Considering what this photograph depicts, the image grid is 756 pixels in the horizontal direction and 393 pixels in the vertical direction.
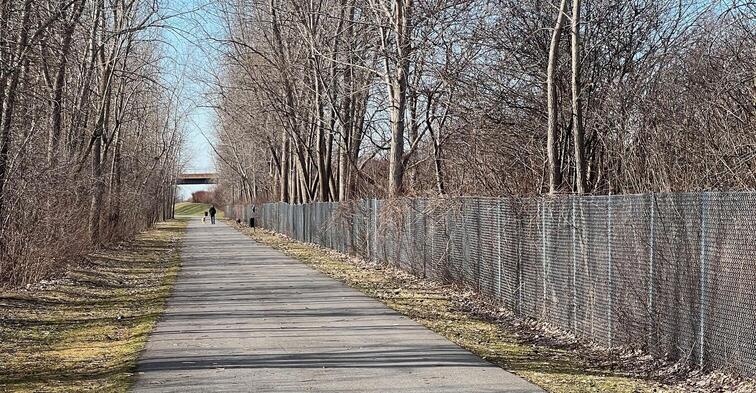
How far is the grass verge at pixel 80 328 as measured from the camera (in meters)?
9.23

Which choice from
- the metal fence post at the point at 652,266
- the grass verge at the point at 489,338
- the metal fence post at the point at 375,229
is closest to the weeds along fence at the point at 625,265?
the metal fence post at the point at 652,266

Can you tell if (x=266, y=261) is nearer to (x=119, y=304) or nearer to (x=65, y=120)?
(x=65, y=120)

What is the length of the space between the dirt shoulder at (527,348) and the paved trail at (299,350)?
33 cm

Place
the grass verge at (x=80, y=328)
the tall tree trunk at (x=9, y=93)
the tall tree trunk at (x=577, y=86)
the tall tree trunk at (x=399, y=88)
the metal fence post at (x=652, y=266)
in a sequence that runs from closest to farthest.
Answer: the grass verge at (x=80, y=328)
the metal fence post at (x=652, y=266)
the tall tree trunk at (x=577, y=86)
the tall tree trunk at (x=9, y=93)
the tall tree trunk at (x=399, y=88)

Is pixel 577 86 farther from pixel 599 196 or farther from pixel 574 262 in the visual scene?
pixel 574 262

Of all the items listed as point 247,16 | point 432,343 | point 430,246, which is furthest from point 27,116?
point 247,16

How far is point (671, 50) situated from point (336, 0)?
1551cm

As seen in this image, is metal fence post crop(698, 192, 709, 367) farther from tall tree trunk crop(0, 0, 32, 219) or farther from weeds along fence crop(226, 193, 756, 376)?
tall tree trunk crop(0, 0, 32, 219)

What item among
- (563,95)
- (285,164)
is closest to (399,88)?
(563,95)

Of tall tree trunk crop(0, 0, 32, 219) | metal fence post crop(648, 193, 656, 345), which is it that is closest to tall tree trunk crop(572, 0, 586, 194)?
metal fence post crop(648, 193, 656, 345)

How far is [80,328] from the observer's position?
1315cm

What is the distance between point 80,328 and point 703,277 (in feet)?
27.3

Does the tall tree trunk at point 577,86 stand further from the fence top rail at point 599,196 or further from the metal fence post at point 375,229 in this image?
the metal fence post at point 375,229

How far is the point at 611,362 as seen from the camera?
10000 millimetres
